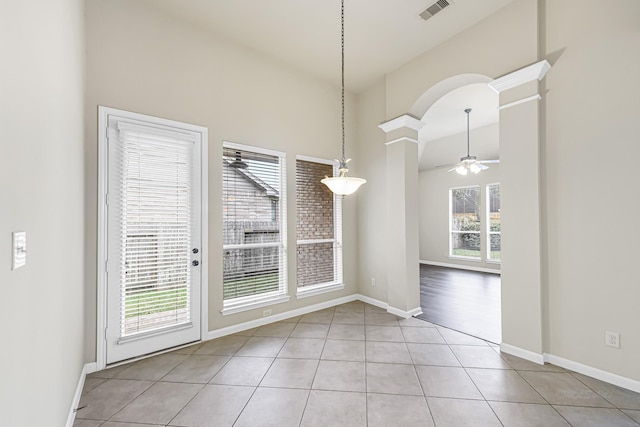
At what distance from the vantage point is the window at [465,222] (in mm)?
7473

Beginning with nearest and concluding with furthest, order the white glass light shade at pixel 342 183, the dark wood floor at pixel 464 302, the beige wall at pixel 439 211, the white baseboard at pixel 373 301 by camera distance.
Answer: the white glass light shade at pixel 342 183
the dark wood floor at pixel 464 302
the white baseboard at pixel 373 301
the beige wall at pixel 439 211

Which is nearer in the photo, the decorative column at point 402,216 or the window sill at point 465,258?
the decorative column at point 402,216

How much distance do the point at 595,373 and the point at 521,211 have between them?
151 centimetres

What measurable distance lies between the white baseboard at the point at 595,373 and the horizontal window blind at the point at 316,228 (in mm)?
2715

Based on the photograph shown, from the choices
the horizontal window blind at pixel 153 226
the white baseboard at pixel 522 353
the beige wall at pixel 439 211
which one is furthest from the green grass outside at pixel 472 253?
the horizontal window blind at pixel 153 226

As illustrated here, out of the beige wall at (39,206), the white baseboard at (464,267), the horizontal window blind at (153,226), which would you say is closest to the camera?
the beige wall at (39,206)

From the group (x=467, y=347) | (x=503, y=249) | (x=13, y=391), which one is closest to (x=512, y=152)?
(x=503, y=249)

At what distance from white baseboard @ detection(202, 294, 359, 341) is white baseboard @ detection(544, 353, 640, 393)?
2.61m

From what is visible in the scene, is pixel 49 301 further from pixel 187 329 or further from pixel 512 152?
pixel 512 152

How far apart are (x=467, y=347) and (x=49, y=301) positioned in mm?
3568

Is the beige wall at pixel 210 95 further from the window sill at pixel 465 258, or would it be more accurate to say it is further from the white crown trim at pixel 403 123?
the window sill at pixel 465 258

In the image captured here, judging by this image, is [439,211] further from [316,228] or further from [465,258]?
[316,228]

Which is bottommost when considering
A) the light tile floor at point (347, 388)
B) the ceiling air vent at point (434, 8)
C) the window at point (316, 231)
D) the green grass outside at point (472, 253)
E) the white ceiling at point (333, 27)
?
the light tile floor at point (347, 388)

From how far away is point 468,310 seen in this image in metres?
4.12
